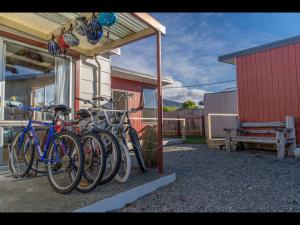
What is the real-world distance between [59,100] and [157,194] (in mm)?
2457

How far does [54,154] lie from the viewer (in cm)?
259

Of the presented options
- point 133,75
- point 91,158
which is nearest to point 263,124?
point 133,75

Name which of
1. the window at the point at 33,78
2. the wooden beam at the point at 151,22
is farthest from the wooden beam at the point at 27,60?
the wooden beam at the point at 151,22

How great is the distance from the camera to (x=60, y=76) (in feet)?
13.3

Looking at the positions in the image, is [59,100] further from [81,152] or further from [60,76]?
[81,152]

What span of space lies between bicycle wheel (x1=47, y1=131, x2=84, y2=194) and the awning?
164 cm

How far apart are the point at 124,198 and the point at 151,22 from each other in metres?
2.22

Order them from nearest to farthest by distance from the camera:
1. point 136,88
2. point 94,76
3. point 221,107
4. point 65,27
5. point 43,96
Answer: point 65,27 < point 43,96 < point 94,76 < point 136,88 < point 221,107

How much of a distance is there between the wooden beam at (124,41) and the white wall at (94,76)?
0.77 feet

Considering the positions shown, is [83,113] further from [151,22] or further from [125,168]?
[151,22]

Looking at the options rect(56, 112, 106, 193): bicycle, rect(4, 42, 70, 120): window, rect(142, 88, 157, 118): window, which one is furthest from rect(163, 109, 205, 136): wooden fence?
rect(56, 112, 106, 193): bicycle

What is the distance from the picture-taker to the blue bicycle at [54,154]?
2.33 meters

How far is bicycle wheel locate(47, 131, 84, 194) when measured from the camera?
7.38 feet
